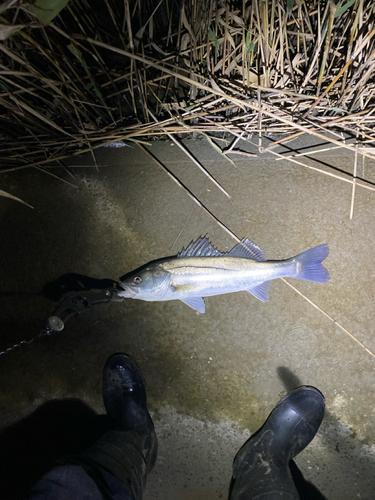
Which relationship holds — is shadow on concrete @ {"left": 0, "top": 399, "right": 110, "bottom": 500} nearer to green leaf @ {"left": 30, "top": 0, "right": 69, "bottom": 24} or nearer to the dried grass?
the dried grass

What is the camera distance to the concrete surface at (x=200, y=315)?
2.96m

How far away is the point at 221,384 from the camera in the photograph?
3076 millimetres

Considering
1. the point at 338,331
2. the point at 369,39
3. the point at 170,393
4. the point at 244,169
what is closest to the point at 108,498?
the point at 170,393

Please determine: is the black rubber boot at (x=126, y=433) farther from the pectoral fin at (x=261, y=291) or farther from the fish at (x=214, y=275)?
the pectoral fin at (x=261, y=291)

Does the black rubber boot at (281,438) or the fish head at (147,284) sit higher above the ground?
the fish head at (147,284)

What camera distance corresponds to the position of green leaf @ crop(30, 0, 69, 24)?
5.72 ft

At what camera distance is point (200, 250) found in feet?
9.70

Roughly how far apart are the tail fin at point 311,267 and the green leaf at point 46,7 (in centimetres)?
272

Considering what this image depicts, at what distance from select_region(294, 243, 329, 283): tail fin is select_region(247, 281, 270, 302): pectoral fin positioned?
1.12ft

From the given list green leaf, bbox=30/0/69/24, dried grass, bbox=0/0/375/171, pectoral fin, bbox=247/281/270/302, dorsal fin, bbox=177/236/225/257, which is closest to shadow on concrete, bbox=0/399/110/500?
dorsal fin, bbox=177/236/225/257

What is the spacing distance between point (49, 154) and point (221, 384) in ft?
10.9

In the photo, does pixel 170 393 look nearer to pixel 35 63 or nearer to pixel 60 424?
pixel 60 424

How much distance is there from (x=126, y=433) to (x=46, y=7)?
374 centimetres

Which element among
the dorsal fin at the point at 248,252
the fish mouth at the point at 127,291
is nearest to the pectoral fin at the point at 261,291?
the dorsal fin at the point at 248,252
